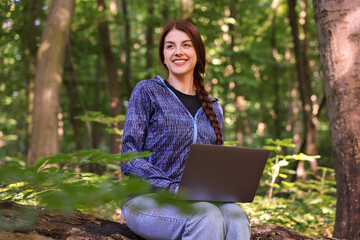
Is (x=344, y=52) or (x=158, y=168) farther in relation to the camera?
(x=344, y=52)

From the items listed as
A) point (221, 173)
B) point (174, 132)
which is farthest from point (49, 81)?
point (221, 173)

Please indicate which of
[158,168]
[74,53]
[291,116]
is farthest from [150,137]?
[291,116]

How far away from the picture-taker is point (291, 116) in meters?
18.5

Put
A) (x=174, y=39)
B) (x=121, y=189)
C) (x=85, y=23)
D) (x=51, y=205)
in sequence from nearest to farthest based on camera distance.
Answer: (x=51, y=205)
(x=121, y=189)
(x=174, y=39)
(x=85, y=23)

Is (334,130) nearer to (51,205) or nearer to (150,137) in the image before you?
(150,137)

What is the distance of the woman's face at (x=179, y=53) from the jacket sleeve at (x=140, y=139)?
35 centimetres

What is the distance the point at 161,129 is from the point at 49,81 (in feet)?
17.0

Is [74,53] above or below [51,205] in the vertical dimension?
above

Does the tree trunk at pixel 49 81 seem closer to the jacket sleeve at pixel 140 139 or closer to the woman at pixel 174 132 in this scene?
the woman at pixel 174 132

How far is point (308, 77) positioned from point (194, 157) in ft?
29.9

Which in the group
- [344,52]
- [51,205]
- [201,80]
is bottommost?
[51,205]

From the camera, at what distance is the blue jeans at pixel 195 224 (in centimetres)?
200

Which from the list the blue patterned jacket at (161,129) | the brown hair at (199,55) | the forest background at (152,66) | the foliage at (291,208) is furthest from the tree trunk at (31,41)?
the blue patterned jacket at (161,129)

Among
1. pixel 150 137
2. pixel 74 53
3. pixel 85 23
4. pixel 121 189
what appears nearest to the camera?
pixel 121 189
